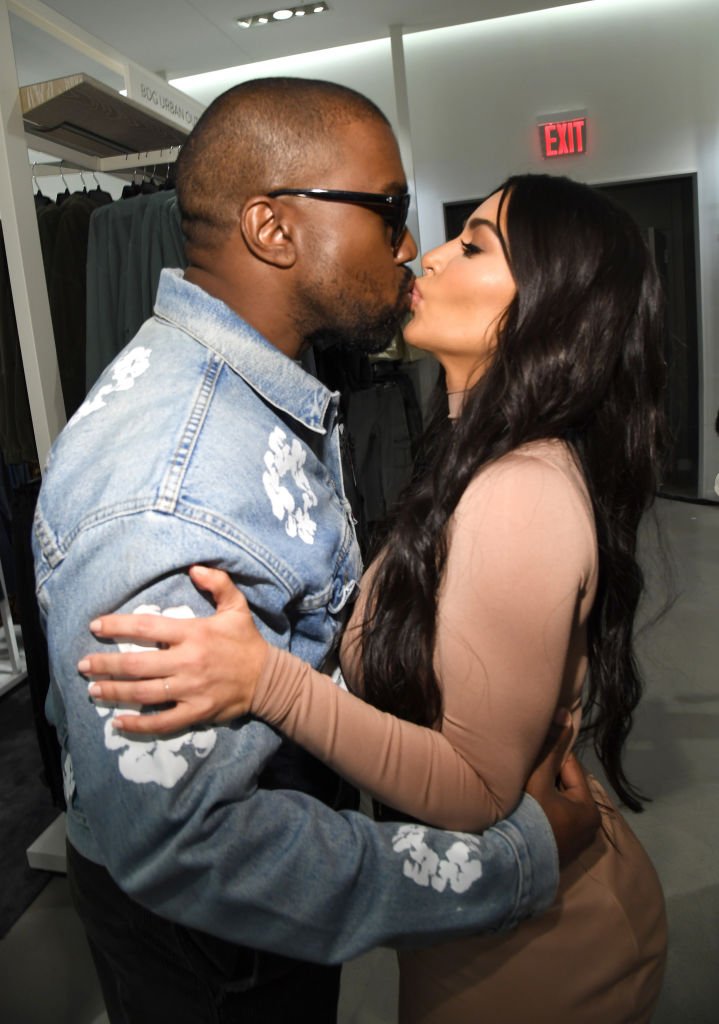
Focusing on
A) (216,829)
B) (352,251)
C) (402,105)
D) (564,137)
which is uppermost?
(402,105)

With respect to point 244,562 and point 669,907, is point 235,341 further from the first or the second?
point 669,907

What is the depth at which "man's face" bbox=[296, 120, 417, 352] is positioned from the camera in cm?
105

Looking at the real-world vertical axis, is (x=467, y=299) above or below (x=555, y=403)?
above

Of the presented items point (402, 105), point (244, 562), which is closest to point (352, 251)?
point (244, 562)

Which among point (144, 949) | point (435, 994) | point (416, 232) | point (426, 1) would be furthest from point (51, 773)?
point (426, 1)

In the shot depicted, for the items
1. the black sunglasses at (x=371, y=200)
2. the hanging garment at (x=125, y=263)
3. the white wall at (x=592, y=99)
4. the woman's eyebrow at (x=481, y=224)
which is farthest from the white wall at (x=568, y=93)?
the black sunglasses at (x=371, y=200)

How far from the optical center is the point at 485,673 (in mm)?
1015

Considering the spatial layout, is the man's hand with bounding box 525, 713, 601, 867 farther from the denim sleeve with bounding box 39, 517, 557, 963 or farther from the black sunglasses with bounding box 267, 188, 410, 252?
the black sunglasses with bounding box 267, 188, 410, 252

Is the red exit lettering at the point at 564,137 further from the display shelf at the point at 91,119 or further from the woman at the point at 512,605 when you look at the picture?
the woman at the point at 512,605

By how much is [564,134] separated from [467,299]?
5699 mm

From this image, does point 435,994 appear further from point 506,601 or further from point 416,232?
point 416,232

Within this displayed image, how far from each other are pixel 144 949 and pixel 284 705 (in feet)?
1.57

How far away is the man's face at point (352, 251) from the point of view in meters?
1.05

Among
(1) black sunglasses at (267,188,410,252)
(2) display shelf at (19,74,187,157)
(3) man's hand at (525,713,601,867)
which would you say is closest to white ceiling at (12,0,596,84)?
(2) display shelf at (19,74,187,157)
